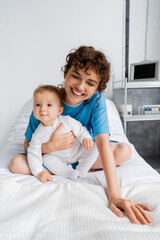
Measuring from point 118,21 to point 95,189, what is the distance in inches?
76.4

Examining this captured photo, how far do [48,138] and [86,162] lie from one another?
239 mm

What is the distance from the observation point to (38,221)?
0.50 metres

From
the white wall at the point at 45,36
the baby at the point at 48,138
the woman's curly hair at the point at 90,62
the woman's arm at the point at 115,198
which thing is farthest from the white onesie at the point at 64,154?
the white wall at the point at 45,36

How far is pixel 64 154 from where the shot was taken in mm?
950

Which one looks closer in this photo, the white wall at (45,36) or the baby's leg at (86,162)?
the baby's leg at (86,162)

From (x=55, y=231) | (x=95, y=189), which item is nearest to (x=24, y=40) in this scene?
(x=95, y=189)

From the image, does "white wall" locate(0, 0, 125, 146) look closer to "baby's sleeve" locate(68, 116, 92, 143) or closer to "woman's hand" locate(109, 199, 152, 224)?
"baby's sleeve" locate(68, 116, 92, 143)

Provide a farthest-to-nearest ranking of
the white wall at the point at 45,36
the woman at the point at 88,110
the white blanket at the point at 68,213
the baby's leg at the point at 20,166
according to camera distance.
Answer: the white wall at the point at 45,36 < the baby's leg at the point at 20,166 < the woman at the point at 88,110 < the white blanket at the point at 68,213

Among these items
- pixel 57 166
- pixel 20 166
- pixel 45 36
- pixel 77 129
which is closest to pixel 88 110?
pixel 77 129

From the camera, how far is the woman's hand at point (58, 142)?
896 mm

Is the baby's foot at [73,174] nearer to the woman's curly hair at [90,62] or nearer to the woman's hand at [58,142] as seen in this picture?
the woman's hand at [58,142]

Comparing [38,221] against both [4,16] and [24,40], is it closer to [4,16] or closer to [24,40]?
[24,40]

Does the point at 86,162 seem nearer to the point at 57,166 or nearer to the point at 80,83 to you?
the point at 57,166

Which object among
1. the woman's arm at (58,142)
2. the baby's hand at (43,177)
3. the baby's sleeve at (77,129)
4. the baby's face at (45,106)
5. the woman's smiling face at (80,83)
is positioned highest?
the woman's smiling face at (80,83)
